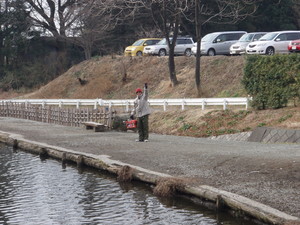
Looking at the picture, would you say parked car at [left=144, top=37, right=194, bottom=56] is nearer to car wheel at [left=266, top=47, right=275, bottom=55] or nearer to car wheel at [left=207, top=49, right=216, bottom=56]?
car wheel at [left=207, top=49, right=216, bottom=56]

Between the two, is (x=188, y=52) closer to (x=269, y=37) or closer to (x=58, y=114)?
(x=269, y=37)

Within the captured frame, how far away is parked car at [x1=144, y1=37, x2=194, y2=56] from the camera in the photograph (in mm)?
47531

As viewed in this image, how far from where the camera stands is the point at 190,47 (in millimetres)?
47594

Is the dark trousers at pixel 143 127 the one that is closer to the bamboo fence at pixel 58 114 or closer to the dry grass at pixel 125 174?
the dry grass at pixel 125 174

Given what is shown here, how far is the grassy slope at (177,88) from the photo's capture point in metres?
24.3

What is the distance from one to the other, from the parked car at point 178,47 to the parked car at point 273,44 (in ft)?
32.4

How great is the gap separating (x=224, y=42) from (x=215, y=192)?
33.3 m

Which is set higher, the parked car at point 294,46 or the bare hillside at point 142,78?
the parked car at point 294,46

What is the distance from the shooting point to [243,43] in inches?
1609

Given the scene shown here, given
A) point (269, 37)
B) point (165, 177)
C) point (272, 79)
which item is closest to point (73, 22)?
point (269, 37)

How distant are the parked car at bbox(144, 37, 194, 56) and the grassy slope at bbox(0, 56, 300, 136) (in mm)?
674

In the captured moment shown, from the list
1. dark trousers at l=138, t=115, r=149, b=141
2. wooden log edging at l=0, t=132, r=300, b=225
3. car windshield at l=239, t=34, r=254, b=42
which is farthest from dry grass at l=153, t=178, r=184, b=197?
car windshield at l=239, t=34, r=254, b=42

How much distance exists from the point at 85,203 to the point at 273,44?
26.9m

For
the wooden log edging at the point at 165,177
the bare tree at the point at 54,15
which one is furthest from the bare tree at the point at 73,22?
the wooden log edging at the point at 165,177
